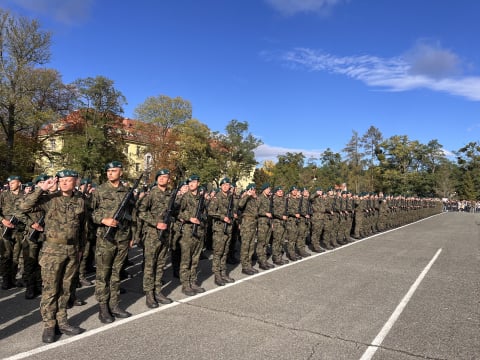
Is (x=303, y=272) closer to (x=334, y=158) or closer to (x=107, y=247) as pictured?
(x=107, y=247)

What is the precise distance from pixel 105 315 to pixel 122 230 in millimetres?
1124

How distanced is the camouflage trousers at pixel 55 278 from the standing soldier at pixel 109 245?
18.9 inches

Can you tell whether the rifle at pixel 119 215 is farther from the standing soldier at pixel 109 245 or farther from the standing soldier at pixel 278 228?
the standing soldier at pixel 278 228

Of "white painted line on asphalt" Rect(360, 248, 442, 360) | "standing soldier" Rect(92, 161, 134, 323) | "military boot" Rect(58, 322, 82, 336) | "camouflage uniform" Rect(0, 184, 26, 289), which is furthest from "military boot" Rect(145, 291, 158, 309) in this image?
"white painted line on asphalt" Rect(360, 248, 442, 360)

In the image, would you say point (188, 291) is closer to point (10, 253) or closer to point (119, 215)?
point (119, 215)

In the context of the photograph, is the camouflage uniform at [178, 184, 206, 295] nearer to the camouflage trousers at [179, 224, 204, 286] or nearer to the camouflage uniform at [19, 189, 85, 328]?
the camouflage trousers at [179, 224, 204, 286]

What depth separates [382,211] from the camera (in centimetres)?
1747

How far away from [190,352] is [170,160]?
4014 cm

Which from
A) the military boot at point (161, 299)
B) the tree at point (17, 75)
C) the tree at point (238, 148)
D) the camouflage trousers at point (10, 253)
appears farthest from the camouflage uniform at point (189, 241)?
the tree at point (238, 148)

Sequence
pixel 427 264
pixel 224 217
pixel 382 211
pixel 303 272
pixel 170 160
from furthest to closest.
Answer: pixel 170 160 → pixel 382 211 → pixel 427 264 → pixel 303 272 → pixel 224 217

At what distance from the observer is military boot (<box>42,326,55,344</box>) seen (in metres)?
4.00

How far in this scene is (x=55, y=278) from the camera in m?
4.12

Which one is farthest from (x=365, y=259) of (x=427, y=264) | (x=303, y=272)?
(x=303, y=272)

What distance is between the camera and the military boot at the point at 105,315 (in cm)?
464
